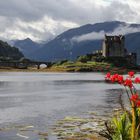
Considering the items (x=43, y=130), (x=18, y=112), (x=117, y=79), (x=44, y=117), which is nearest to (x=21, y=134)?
(x=43, y=130)

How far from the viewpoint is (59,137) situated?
1214 inches

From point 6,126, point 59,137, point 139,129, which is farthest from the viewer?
point 6,126

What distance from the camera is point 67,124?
37.6 metres

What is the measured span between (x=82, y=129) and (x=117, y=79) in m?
15.9

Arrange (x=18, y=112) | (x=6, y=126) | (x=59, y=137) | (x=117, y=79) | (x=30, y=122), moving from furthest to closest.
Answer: (x=18, y=112) < (x=30, y=122) < (x=6, y=126) < (x=59, y=137) < (x=117, y=79)

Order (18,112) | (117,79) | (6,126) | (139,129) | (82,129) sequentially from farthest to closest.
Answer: (18,112) < (6,126) < (82,129) < (139,129) < (117,79)

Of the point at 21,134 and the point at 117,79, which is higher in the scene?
the point at 117,79

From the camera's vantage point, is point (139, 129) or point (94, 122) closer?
point (139, 129)

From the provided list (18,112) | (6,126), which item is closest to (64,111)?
(18,112)

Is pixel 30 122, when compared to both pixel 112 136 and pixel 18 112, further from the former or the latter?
pixel 112 136

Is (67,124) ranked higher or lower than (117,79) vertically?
lower

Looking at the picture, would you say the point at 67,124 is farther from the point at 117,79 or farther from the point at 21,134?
the point at 117,79

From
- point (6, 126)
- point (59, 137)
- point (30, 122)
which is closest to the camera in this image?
point (59, 137)

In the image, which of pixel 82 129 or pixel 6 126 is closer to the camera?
pixel 82 129
